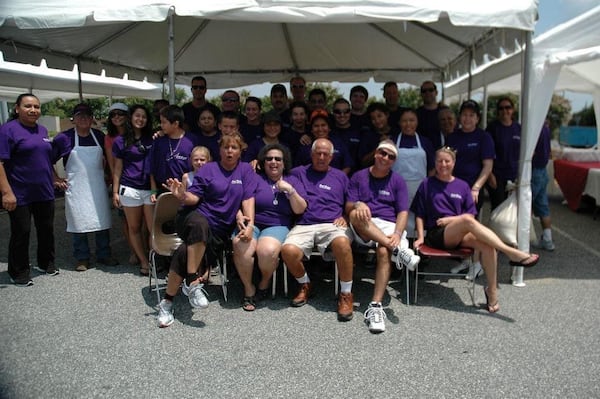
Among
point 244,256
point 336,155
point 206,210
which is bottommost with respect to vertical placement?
point 244,256

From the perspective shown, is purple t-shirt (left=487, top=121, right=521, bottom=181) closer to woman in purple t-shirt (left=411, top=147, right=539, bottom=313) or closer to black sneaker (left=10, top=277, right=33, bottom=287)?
woman in purple t-shirt (left=411, top=147, right=539, bottom=313)

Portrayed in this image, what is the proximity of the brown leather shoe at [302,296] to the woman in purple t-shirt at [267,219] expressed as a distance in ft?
0.91

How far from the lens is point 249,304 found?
12.5ft

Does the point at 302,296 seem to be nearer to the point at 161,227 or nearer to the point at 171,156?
the point at 161,227

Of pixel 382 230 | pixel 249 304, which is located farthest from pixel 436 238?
pixel 249 304

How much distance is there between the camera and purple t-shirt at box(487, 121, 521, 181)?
5.05 meters

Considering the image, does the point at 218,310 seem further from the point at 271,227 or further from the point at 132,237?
the point at 132,237

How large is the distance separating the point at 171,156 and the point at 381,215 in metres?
2.00

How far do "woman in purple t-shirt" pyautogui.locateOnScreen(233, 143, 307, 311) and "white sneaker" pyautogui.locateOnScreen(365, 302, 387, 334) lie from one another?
84 cm

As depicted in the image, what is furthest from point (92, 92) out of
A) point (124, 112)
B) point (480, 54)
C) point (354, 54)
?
point (480, 54)

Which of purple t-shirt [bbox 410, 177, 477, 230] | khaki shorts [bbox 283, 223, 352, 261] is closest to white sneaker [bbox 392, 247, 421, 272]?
khaki shorts [bbox 283, 223, 352, 261]

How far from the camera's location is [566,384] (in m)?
2.66

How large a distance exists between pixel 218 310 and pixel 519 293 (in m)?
2.64

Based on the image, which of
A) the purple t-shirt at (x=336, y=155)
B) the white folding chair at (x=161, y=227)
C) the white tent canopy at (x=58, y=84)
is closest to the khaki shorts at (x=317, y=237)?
the purple t-shirt at (x=336, y=155)
